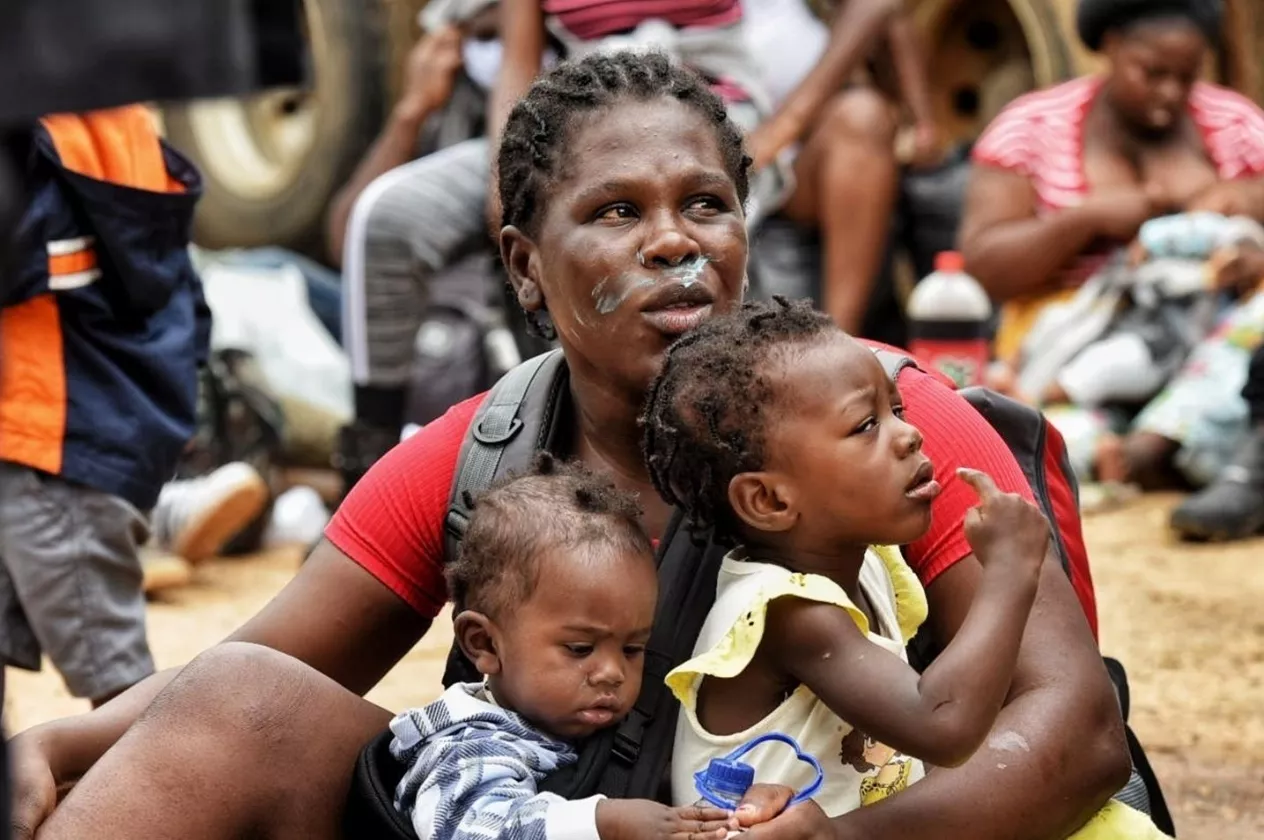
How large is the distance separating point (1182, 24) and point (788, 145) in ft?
4.20

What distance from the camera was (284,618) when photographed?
8.93ft

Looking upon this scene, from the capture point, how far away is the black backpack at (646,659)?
2342 millimetres

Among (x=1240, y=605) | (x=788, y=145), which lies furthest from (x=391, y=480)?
(x=788, y=145)

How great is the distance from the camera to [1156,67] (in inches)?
249

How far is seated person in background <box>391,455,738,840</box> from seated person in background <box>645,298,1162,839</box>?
0.29 feet

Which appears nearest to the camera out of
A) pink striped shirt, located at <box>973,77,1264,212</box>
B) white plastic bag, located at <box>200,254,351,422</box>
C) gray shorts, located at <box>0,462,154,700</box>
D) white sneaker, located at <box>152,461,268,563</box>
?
gray shorts, located at <box>0,462,154,700</box>

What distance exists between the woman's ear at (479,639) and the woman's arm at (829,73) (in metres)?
3.75

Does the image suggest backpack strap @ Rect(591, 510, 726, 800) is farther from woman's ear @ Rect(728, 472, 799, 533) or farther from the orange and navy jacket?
the orange and navy jacket

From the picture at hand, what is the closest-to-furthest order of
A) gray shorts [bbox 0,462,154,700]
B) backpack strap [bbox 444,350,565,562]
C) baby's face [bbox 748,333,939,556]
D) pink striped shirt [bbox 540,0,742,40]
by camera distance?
baby's face [bbox 748,333,939,556] → backpack strap [bbox 444,350,565,562] → gray shorts [bbox 0,462,154,700] → pink striped shirt [bbox 540,0,742,40]

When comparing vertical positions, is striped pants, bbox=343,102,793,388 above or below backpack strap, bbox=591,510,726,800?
below

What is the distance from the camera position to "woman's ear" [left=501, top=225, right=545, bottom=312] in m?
2.83

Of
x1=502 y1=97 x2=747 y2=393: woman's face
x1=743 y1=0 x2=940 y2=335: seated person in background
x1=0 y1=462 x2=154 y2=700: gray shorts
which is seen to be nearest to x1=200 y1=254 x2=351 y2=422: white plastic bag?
x1=743 y1=0 x2=940 y2=335: seated person in background

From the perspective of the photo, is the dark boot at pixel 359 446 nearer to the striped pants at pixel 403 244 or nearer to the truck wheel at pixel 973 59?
the striped pants at pixel 403 244

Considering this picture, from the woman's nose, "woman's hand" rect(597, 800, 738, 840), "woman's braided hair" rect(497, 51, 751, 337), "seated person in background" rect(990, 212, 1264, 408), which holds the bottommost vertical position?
"seated person in background" rect(990, 212, 1264, 408)
